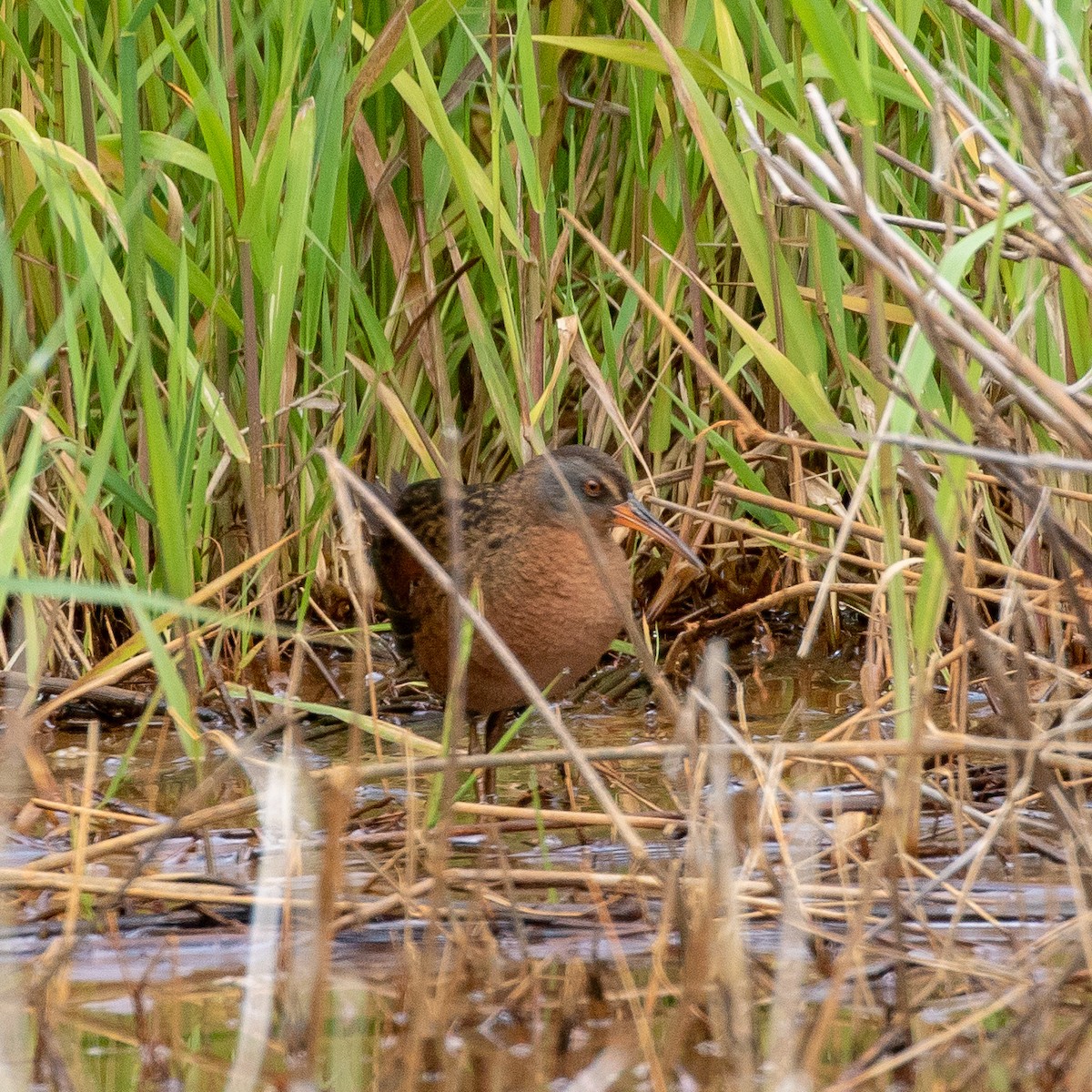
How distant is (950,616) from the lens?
14.7ft

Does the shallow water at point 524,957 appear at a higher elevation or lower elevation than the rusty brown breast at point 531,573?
lower

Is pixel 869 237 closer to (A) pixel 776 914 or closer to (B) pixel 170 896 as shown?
(A) pixel 776 914

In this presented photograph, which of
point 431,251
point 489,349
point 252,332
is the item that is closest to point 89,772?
point 252,332

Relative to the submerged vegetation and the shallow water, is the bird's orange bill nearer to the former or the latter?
the submerged vegetation

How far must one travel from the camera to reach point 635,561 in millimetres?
4742

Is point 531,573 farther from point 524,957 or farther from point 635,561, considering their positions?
point 524,957

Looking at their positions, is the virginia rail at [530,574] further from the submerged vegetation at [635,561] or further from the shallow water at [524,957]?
the shallow water at [524,957]

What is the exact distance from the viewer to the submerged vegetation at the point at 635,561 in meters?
2.12

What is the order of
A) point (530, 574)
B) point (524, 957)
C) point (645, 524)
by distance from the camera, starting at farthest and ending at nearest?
point (645, 524)
point (530, 574)
point (524, 957)

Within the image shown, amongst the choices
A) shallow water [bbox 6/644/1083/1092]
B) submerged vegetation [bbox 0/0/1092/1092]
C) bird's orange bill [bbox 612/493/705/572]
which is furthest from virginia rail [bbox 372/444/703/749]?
shallow water [bbox 6/644/1083/1092]

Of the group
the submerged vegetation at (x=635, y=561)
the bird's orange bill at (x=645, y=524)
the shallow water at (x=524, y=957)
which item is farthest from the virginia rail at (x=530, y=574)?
the shallow water at (x=524, y=957)

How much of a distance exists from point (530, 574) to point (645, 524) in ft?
1.06

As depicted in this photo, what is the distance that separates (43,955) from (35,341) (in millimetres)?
2259

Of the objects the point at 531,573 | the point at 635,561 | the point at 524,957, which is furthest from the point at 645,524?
the point at 524,957
